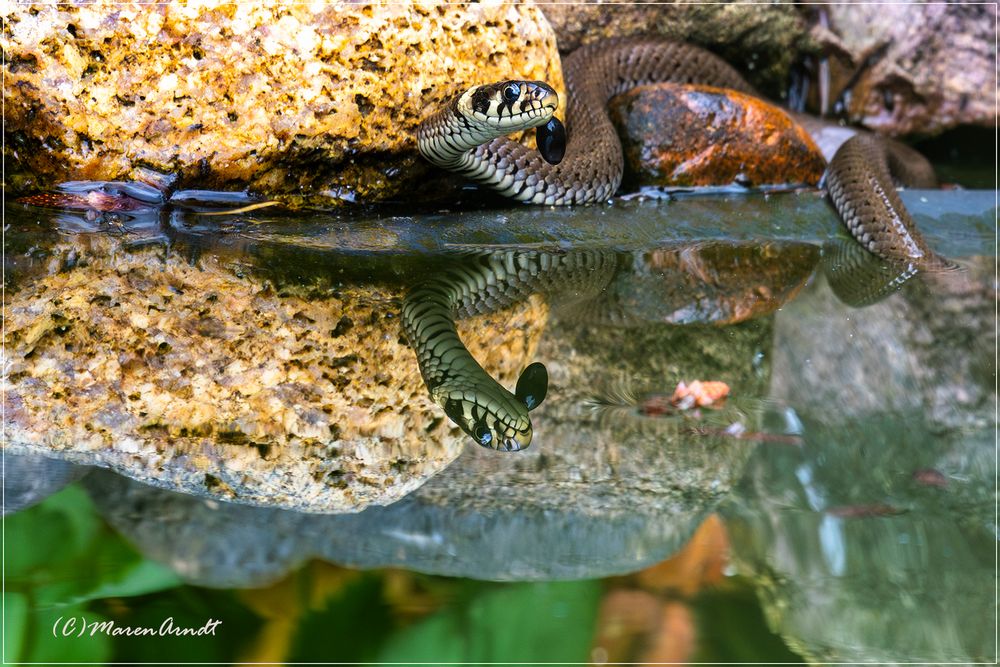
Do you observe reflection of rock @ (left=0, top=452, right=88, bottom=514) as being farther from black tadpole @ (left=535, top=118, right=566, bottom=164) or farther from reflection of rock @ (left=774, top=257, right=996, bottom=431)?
black tadpole @ (left=535, top=118, right=566, bottom=164)

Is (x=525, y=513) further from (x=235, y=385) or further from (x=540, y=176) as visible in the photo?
(x=540, y=176)

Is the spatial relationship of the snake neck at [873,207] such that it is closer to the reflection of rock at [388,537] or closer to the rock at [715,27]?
the rock at [715,27]

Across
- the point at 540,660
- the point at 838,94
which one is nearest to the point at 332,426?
the point at 540,660

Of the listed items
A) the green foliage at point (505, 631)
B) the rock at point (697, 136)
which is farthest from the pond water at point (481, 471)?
the rock at point (697, 136)

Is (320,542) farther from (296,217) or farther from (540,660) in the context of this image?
(296,217)

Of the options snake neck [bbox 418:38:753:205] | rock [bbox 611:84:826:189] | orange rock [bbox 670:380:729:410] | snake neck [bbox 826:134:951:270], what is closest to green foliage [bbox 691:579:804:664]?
orange rock [bbox 670:380:729:410]

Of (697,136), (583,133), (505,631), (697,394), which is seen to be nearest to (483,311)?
(697,394)
